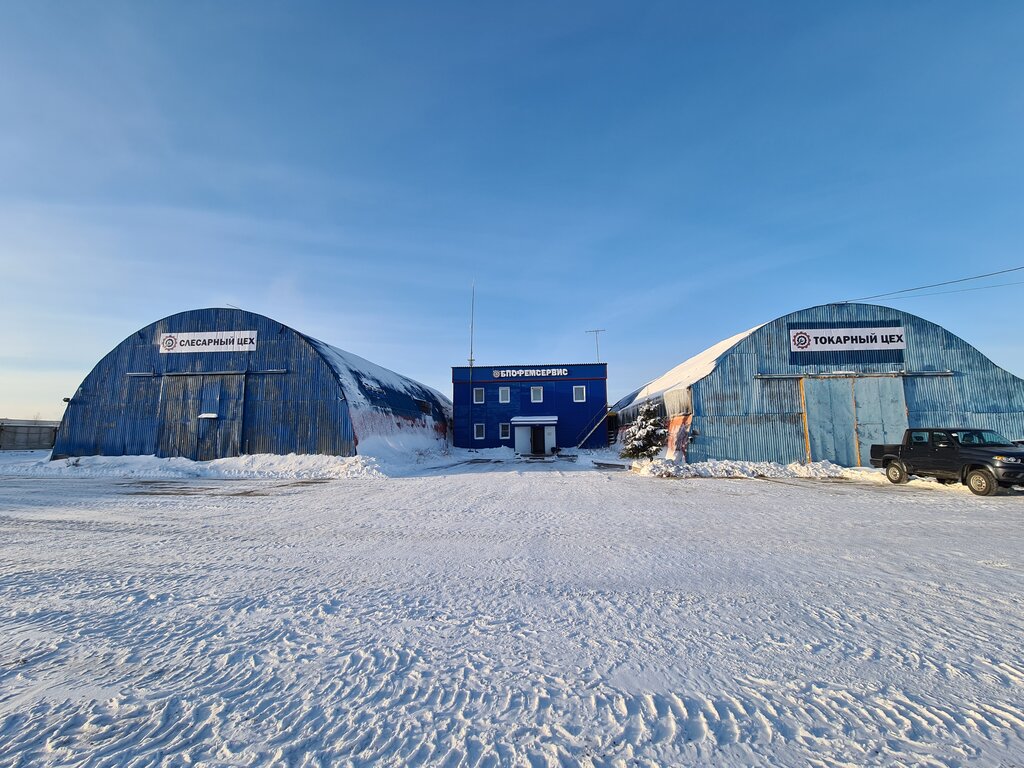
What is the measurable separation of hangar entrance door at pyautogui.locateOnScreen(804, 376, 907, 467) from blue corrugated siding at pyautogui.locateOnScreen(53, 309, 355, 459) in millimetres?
21711

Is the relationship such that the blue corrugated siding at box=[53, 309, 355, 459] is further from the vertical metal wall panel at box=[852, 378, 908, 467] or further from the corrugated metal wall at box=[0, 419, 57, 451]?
the vertical metal wall panel at box=[852, 378, 908, 467]

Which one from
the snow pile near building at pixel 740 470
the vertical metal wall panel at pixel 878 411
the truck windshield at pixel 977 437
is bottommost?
the snow pile near building at pixel 740 470

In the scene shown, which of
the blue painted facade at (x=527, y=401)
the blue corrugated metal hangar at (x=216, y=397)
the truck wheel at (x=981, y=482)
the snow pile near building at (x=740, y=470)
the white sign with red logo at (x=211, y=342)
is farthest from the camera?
the blue painted facade at (x=527, y=401)

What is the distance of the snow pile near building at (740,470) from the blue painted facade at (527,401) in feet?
59.2

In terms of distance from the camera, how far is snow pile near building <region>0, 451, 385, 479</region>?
20.1 metres

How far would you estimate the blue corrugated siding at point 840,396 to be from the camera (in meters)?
19.9

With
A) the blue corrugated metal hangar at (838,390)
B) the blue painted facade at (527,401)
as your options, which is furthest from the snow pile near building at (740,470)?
the blue painted facade at (527,401)

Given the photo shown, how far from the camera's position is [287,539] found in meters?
7.57

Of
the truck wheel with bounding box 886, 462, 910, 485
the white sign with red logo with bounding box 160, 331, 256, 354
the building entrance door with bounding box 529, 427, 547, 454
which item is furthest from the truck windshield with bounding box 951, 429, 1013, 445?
the white sign with red logo with bounding box 160, 331, 256, 354

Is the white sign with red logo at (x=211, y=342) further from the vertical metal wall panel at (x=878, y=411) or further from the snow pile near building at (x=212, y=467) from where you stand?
the vertical metal wall panel at (x=878, y=411)

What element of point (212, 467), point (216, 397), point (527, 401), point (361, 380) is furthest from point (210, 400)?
point (527, 401)

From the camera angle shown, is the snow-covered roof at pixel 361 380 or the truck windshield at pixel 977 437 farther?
the snow-covered roof at pixel 361 380

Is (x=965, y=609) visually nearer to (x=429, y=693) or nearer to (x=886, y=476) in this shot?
(x=429, y=693)

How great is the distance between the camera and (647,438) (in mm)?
23812
